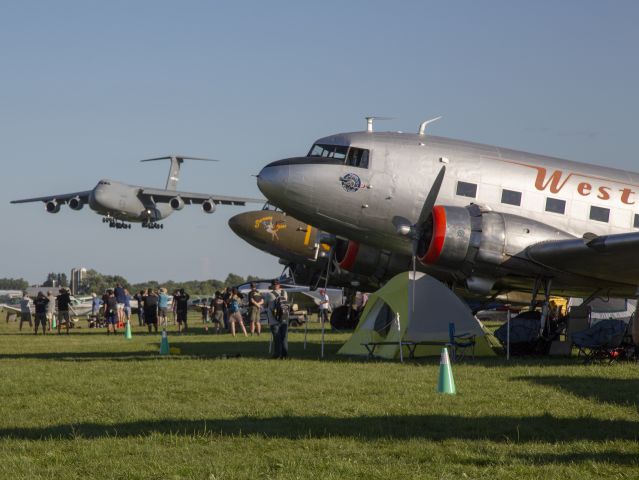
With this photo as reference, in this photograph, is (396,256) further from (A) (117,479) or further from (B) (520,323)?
(A) (117,479)

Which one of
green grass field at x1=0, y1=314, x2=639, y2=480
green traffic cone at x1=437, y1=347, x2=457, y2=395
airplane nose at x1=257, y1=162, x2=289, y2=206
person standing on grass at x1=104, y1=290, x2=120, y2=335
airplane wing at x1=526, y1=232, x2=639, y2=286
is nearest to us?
green grass field at x1=0, y1=314, x2=639, y2=480

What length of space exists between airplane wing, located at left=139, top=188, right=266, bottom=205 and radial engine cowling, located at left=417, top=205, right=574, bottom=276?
177 feet

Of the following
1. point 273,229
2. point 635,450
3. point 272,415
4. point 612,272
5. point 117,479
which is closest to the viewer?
point 117,479

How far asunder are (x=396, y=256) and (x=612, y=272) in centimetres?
768

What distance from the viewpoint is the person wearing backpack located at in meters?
20.2

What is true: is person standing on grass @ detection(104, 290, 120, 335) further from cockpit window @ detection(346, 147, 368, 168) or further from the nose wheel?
the nose wheel

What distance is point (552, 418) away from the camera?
422 inches

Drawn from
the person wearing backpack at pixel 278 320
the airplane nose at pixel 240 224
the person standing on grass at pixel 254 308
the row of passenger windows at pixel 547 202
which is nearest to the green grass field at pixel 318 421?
the person wearing backpack at pixel 278 320

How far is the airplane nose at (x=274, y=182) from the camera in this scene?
69.5 ft

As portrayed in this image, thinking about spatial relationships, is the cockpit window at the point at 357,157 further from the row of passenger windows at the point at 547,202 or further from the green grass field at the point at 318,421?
the green grass field at the point at 318,421

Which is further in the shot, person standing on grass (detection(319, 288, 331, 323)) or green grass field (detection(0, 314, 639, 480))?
person standing on grass (detection(319, 288, 331, 323))

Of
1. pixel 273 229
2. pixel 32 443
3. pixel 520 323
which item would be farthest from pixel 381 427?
pixel 273 229

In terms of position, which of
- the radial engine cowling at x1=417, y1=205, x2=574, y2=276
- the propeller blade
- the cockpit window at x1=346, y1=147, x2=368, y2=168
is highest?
the cockpit window at x1=346, y1=147, x2=368, y2=168

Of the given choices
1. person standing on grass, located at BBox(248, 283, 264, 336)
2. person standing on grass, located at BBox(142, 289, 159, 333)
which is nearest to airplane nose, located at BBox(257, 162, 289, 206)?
person standing on grass, located at BBox(248, 283, 264, 336)
